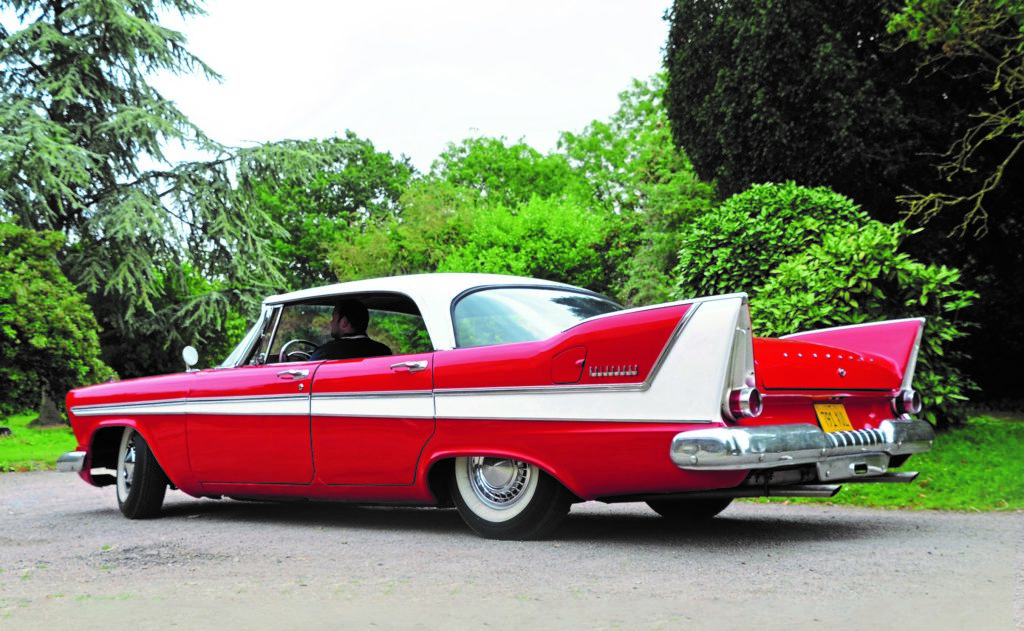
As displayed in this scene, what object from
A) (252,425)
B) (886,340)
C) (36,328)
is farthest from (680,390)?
(36,328)

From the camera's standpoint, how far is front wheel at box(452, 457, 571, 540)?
572 cm

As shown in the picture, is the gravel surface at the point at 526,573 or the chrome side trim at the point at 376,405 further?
the chrome side trim at the point at 376,405

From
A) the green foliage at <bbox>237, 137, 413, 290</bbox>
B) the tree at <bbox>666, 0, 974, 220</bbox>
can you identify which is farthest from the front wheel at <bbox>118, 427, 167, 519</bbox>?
the green foliage at <bbox>237, 137, 413, 290</bbox>

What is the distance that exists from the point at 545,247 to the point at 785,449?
36762 millimetres

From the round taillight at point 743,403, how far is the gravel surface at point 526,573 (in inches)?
27.6

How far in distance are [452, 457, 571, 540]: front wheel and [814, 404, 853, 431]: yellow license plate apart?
138 cm

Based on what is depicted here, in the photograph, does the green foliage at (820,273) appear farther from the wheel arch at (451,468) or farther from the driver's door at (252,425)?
the driver's door at (252,425)

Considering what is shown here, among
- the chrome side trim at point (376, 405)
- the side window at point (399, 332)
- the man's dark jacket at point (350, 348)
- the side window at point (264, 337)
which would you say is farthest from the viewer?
the side window at point (264, 337)

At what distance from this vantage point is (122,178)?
2850 centimetres

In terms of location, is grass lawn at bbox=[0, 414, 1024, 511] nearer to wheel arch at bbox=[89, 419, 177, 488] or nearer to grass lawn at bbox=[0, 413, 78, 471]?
grass lawn at bbox=[0, 413, 78, 471]

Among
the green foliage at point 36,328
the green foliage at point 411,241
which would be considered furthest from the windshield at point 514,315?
the green foliage at point 411,241

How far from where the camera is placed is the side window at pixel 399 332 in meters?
6.39

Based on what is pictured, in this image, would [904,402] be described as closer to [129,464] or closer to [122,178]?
[129,464]

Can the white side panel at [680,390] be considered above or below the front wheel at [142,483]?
above
